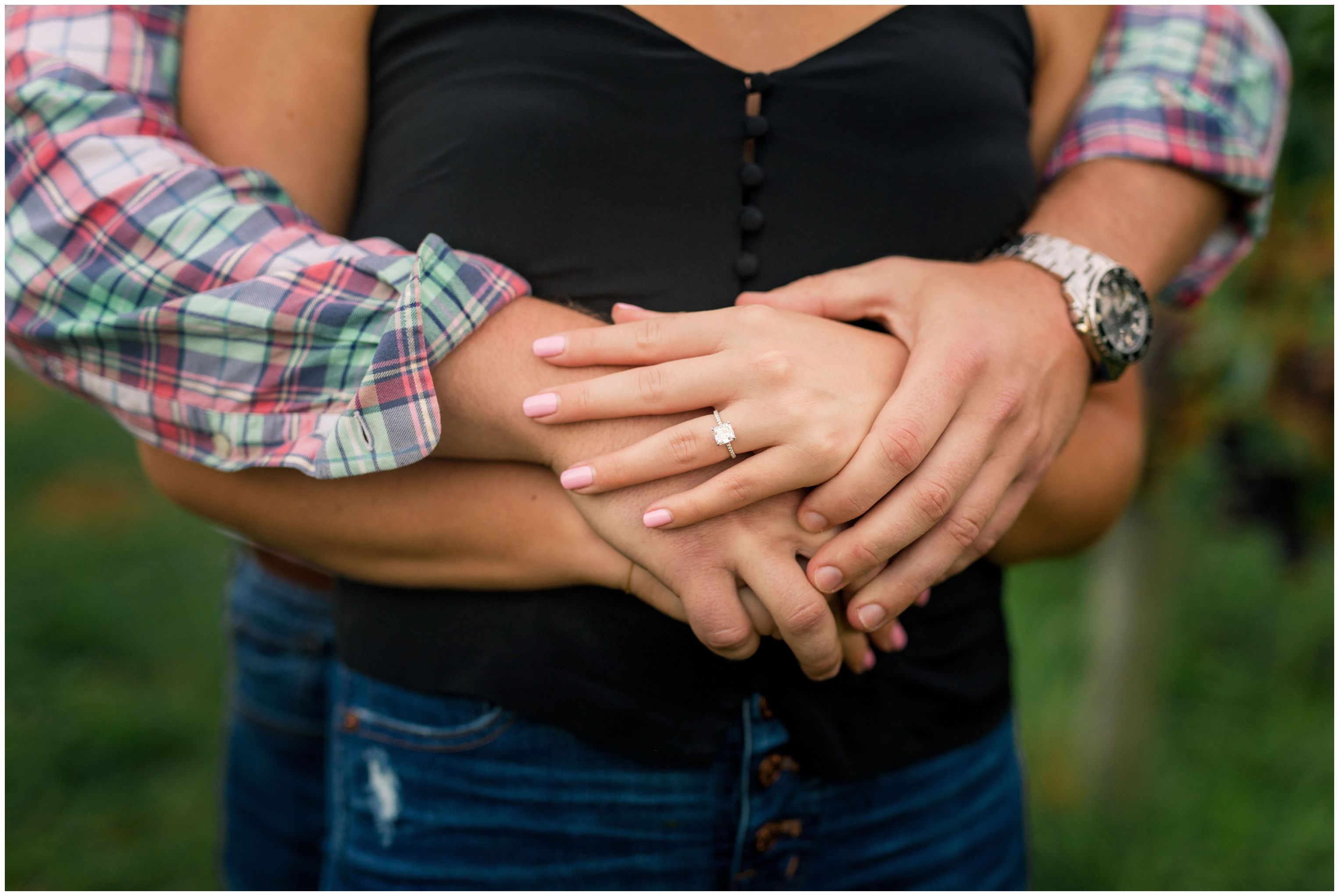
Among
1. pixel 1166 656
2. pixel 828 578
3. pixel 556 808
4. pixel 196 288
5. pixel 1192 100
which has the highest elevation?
pixel 1192 100

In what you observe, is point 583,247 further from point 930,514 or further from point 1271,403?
point 1271,403

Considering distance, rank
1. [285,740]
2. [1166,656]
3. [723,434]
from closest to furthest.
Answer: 1. [723,434]
2. [285,740]
3. [1166,656]

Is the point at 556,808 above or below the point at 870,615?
below

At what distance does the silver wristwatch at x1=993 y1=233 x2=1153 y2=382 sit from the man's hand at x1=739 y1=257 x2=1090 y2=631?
0.05 ft

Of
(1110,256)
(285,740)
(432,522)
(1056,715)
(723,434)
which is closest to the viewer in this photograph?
(723,434)

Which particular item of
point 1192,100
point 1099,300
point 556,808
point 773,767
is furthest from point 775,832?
point 1192,100

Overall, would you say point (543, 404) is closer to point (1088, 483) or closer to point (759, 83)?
point (759, 83)

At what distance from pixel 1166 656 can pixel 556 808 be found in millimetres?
2325

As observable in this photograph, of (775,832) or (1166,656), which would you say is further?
(1166,656)

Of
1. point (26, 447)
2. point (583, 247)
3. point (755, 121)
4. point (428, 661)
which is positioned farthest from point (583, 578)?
point (26, 447)

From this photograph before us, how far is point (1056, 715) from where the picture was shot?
11.2ft

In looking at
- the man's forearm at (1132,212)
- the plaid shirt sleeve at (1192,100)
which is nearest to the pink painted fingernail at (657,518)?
the man's forearm at (1132,212)

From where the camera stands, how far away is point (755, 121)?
3.64 feet

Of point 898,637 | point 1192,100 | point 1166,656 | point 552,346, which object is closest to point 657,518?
point 552,346
